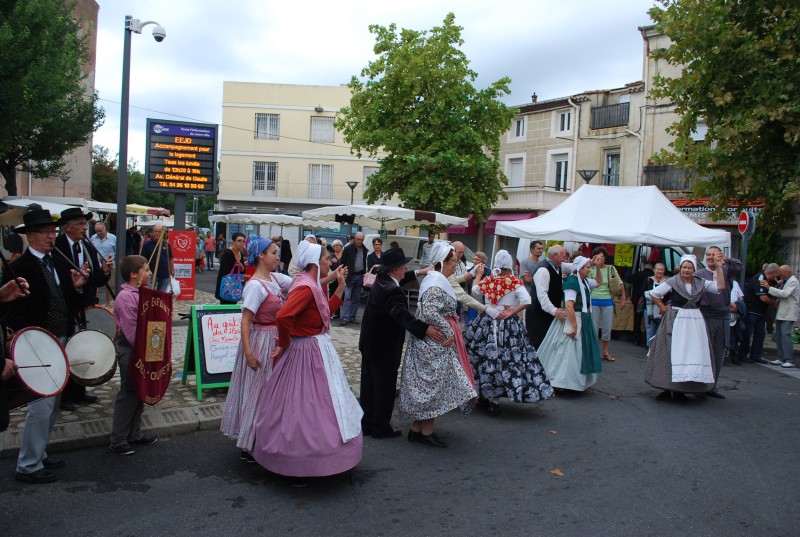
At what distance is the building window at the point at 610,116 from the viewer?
26.6m

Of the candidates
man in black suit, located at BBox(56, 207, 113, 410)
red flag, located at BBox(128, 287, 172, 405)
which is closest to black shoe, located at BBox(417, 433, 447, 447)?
red flag, located at BBox(128, 287, 172, 405)

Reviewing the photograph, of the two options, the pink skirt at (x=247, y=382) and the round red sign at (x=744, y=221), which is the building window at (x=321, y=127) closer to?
the round red sign at (x=744, y=221)

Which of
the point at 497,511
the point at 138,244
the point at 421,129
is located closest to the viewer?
the point at 497,511

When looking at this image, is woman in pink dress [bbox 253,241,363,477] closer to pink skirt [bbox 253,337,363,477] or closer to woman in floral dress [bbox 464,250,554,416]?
pink skirt [bbox 253,337,363,477]

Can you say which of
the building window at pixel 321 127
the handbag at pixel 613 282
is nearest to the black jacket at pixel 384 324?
the handbag at pixel 613 282

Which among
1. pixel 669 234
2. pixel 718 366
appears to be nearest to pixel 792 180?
pixel 669 234

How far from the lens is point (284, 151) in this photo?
4366 centimetres

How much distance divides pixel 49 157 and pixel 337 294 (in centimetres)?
1818

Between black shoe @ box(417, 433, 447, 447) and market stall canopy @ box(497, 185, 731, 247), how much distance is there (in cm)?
753

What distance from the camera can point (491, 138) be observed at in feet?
85.0

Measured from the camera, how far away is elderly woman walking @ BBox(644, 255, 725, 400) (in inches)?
301

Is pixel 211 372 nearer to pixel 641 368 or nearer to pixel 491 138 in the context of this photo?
pixel 641 368

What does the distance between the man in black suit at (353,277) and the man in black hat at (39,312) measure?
8070 mm

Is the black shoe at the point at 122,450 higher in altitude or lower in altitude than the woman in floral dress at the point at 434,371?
lower
